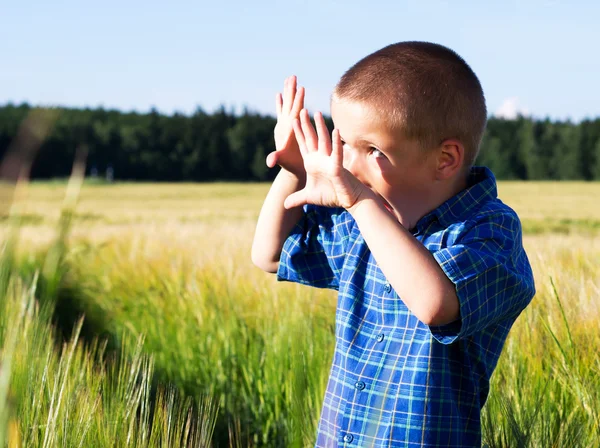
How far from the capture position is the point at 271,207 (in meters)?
1.49

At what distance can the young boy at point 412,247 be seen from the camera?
1155 millimetres

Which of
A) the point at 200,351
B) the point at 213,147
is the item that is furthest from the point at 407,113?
the point at 213,147

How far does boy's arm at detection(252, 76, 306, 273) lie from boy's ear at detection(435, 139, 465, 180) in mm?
277

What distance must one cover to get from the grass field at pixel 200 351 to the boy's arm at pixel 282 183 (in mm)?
238

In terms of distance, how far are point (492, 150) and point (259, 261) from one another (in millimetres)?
33311

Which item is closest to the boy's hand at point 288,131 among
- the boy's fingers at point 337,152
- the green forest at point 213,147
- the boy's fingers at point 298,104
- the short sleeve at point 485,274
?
the boy's fingers at point 298,104

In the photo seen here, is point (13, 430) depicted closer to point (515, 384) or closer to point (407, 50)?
point (407, 50)

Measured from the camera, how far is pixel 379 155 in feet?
4.14

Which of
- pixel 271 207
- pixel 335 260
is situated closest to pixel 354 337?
pixel 335 260

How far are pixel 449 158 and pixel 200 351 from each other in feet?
4.91

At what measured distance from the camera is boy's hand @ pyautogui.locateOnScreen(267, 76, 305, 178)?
4.46 ft

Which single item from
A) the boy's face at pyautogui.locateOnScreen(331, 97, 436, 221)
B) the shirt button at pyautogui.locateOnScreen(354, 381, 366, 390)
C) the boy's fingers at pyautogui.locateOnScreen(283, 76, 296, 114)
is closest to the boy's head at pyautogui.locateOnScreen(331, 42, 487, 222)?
the boy's face at pyautogui.locateOnScreen(331, 97, 436, 221)

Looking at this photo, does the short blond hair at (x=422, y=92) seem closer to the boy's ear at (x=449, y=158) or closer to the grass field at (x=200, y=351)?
the boy's ear at (x=449, y=158)

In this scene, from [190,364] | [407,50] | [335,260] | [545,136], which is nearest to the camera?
[407,50]
